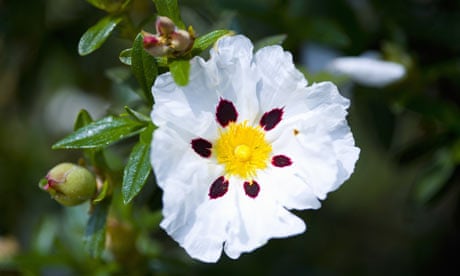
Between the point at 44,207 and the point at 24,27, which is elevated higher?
the point at 24,27

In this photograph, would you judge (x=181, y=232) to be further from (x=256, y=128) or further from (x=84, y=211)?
(x=84, y=211)

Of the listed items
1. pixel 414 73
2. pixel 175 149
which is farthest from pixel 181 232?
pixel 414 73

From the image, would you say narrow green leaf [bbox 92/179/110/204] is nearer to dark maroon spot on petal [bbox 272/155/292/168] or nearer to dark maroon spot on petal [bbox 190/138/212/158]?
dark maroon spot on petal [bbox 190/138/212/158]

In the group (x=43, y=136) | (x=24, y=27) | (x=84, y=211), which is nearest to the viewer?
(x=84, y=211)

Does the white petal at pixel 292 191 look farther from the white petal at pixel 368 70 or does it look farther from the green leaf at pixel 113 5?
the white petal at pixel 368 70

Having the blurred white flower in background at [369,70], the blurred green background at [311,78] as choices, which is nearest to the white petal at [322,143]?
the blurred green background at [311,78]

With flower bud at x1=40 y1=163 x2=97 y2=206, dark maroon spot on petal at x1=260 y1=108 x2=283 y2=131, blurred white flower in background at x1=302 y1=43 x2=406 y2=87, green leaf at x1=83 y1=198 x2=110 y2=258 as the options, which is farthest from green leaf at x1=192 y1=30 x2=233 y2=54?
blurred white flower in background at x1=302 y1=43 x2=406 y2=87

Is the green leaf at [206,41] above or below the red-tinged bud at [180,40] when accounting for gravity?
below
